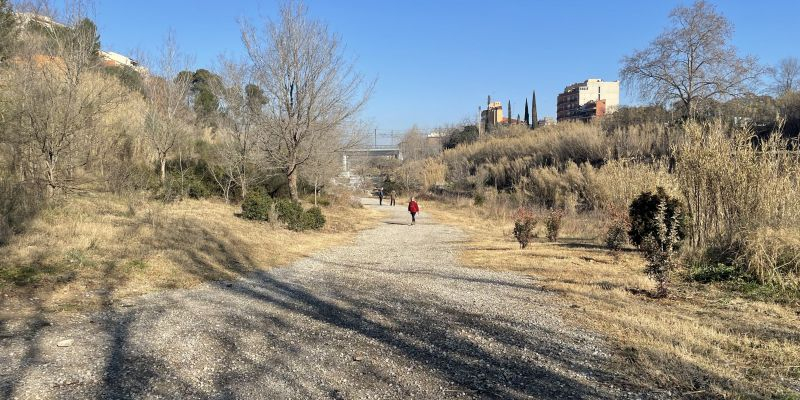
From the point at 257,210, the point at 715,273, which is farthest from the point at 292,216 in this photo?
A: the point at 715,273

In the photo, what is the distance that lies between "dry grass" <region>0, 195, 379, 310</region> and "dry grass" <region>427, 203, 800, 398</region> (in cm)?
581

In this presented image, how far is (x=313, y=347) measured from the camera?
195 inches

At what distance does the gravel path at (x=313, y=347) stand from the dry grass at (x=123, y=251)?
877 mm

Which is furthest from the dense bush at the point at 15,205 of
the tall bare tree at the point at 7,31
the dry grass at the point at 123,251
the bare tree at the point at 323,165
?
the bare tree at the point at 323,165

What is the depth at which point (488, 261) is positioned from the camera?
1120cm

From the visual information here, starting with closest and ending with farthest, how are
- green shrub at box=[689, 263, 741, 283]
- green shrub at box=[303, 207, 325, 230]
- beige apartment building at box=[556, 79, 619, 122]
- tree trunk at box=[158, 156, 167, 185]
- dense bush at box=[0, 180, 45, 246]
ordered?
green shrub at box=[689, 263, 741, 283] < dense bush at box=[0, 180, 45, 246] < green shrub at box=[303, 207, 325, 230] < tree trunk at box=[158, 156, 167, 185] < beige apartment building at box=[556, 79, 619, 122]

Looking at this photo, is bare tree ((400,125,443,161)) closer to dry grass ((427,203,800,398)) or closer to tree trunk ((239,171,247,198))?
tree trunk ((239,171,247,198))

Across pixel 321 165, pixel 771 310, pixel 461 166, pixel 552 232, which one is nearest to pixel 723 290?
pixel 771 310

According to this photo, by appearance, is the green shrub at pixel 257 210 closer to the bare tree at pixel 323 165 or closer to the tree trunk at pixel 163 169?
the bare tree at pixel 323 165

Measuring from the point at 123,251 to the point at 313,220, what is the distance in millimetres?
8649

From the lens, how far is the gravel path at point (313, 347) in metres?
3.89

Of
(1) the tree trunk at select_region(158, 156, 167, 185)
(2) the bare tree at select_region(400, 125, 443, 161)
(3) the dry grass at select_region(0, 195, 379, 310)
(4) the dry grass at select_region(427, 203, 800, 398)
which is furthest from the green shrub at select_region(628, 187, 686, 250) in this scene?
(2) the bare tree at select_region(400, 125, 443, 161)

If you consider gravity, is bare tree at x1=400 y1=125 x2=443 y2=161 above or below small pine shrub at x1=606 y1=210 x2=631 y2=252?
above

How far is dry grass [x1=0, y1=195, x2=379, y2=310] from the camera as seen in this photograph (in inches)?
281
